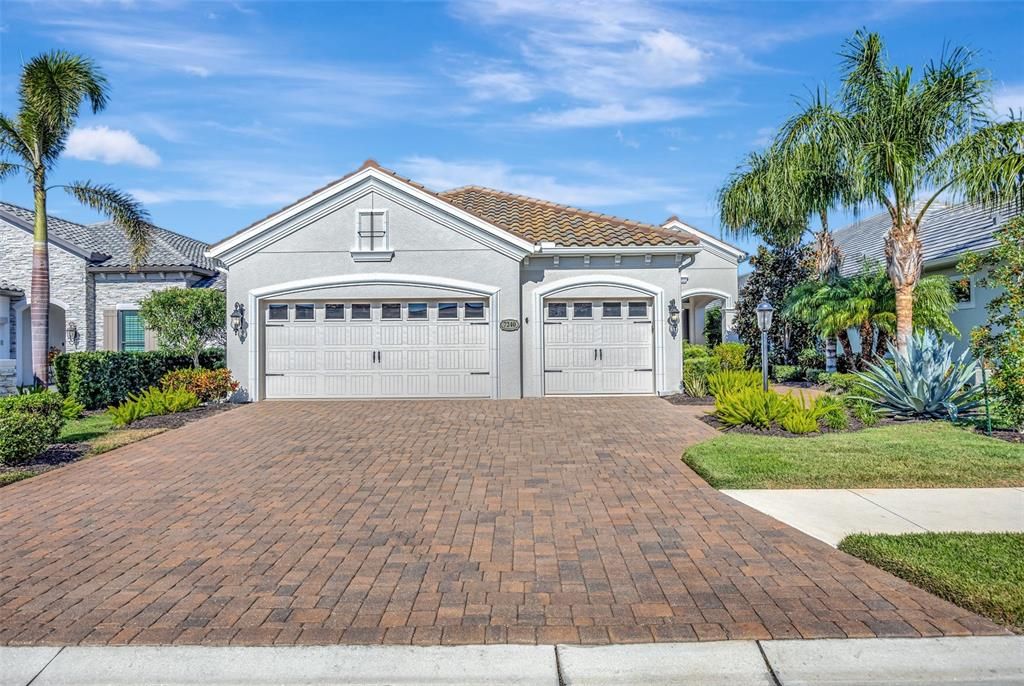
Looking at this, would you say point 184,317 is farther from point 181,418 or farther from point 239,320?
point 181,418

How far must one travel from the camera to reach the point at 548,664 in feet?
12.7

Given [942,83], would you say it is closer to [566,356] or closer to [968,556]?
[566,356]

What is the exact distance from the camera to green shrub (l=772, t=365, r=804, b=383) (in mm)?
21844

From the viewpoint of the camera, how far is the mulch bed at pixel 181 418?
1268 centimetres

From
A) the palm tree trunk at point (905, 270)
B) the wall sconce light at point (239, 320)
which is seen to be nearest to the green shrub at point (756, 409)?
the palm tree trunk at point (905, 270)

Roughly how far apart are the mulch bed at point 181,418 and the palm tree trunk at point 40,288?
368 cm

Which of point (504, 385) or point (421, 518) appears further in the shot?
point (504, 385)

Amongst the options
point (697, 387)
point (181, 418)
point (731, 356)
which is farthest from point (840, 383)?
point (181, 418)

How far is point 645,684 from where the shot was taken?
3.72 meters

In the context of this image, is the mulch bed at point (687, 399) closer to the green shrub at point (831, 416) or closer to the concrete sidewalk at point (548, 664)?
the green shrub at point (831, 416)

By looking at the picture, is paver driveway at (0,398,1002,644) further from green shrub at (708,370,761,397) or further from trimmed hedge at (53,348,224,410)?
trimmed hedge at (53,348,224,410)

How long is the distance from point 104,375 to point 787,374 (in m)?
18.7

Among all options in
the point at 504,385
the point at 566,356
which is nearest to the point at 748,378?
the point at 566,356

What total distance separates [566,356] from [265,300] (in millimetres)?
7179
